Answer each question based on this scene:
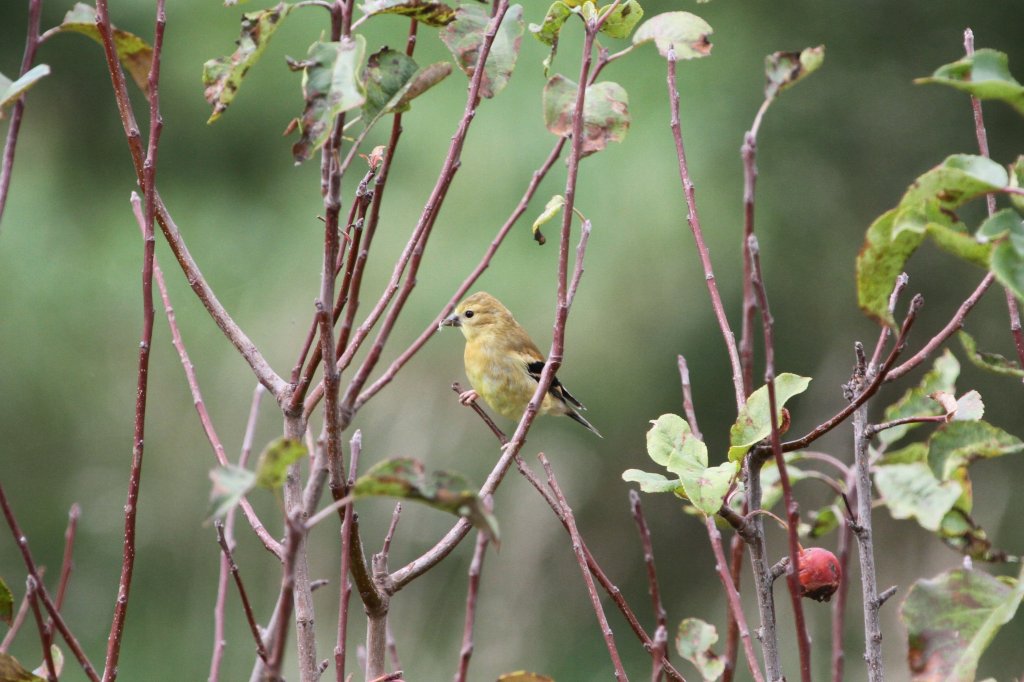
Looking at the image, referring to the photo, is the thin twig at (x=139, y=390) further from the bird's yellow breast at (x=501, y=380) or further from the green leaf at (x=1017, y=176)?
the bird's yellow breast at (x=501, y=380)

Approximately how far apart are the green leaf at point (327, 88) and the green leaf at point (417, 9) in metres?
0.09

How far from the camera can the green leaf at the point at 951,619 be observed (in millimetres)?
722

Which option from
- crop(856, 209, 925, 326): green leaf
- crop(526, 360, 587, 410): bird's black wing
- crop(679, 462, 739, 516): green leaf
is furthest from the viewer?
crop(526, 360, 587, 410): bird's black wing

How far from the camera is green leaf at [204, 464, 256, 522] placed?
2.05 feet

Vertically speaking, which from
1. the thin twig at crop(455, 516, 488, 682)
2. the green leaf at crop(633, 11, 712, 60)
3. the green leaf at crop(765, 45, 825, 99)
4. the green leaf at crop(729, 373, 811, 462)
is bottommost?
the thin twig at crop(455, 516, 488, 682)

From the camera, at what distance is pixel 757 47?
4684 millimetres

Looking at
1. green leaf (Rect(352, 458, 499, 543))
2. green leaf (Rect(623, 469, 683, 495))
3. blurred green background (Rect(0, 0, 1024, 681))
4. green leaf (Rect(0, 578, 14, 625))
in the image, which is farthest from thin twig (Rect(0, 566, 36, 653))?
blurred green background (Rect(0, 0, 1024, 681))

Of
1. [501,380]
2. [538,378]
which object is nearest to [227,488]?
[501,380]

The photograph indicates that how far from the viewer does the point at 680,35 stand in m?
1.07

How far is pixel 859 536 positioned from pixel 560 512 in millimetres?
293

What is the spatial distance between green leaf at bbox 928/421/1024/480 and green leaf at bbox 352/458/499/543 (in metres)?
0.39

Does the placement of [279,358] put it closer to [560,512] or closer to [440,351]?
[440,351]

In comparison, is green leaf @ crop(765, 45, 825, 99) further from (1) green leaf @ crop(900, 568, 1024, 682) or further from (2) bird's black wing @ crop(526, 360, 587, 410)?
(2) bird's black wing @ crop(526, 360, 587, 410)

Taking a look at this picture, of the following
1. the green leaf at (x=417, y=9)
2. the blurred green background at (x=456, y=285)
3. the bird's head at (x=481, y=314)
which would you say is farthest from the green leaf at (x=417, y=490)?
the blurred green background at (x=456, y=285)
